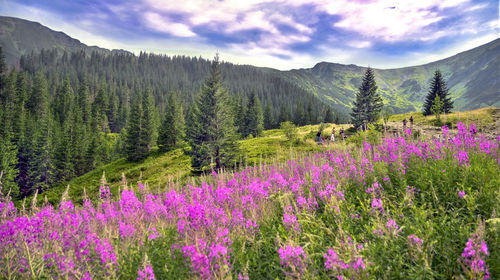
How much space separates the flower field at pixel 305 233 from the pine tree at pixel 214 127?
2058cm

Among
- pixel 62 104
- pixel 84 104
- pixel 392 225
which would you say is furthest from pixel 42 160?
pixel 392 225

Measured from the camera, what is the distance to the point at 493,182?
3.45 meters

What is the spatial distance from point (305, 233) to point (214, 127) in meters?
24.3

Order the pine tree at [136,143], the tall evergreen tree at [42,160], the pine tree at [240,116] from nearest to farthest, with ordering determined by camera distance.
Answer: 1. the tall evergreen tree at [42,160]
2. the pine tree at [136,143]
3. the pine tree at [240,116]

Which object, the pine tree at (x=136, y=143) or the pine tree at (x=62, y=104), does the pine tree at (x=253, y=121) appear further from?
the pine tree at (x=62, y=104)

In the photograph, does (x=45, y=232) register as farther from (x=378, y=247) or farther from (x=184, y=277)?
(x=378, y=247)

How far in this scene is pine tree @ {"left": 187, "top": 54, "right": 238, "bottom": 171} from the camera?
84.9 feet

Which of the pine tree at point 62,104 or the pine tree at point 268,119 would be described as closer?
the pine tree at point 62,104

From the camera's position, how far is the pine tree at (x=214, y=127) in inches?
1019

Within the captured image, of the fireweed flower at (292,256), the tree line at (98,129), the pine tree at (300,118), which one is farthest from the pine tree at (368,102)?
the fireweed flower at (292,256)

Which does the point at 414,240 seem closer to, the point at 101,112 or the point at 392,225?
the point at 392,225

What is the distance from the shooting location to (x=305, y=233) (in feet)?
9.12

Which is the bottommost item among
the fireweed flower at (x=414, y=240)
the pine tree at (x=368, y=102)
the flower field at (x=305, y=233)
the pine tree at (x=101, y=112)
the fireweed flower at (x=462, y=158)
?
the pine tree at (x=101, y=112)

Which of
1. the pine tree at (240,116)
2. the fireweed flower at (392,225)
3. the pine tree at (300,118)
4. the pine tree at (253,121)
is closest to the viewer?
the fireweed flower at (392,225)
